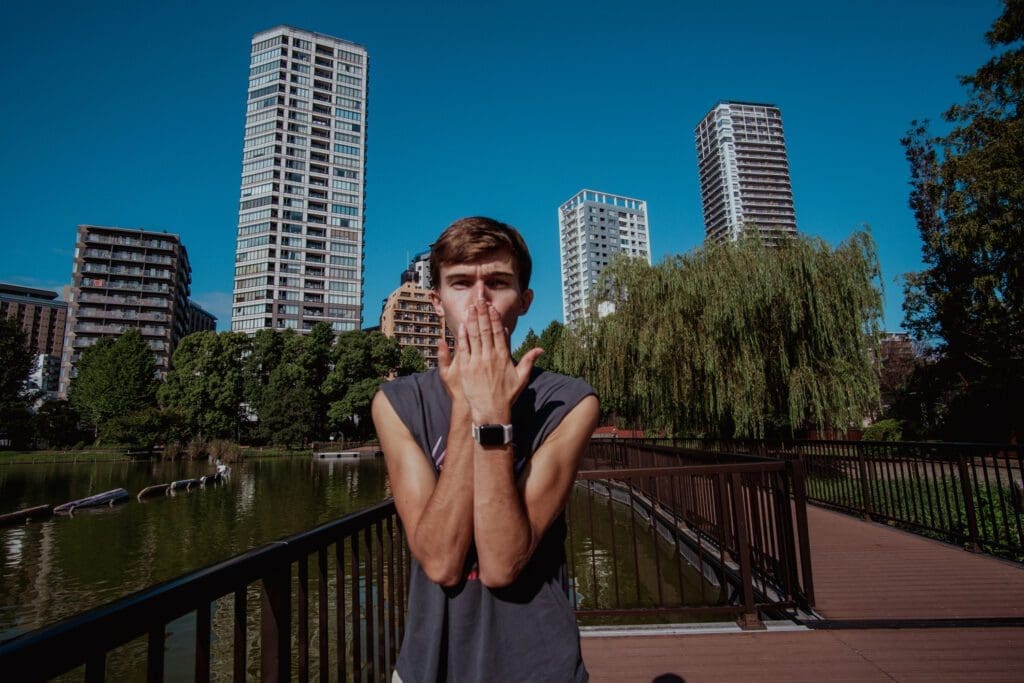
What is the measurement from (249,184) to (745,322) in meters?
72.7

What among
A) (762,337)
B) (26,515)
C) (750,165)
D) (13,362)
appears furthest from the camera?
(750,165)

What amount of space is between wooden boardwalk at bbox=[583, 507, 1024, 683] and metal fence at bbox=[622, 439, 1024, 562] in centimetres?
99

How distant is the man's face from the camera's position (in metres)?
1.28

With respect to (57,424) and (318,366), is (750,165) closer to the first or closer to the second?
(318,366)

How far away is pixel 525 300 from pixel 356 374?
46.1m

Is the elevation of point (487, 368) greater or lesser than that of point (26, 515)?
greater

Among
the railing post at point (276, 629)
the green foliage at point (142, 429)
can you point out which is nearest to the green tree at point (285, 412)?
the green foliage at point (142, 429)

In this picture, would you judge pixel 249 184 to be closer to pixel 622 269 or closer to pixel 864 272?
pixel 622 269

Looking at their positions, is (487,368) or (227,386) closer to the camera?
(487,368)

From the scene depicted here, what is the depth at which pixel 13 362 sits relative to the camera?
4291 centimetres

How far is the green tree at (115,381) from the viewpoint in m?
41.9

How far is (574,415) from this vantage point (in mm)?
1214

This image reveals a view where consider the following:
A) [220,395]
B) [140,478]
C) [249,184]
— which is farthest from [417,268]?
[140,478]

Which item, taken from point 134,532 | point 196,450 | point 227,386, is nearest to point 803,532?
point 134,532
